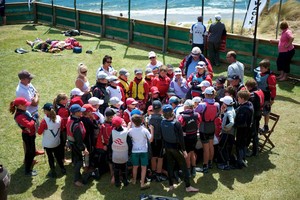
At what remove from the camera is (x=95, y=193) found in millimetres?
7094

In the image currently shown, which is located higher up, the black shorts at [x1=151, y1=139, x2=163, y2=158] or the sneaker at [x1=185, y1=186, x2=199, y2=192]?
the black shorts at [x1=151, y1=139, x2=163, y2=158]

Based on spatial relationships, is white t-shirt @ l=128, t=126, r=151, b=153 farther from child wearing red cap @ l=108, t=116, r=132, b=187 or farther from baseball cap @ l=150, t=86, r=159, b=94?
baseball cap @ l=150, t=86, r=159, b=94

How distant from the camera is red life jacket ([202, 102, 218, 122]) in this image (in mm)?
7495

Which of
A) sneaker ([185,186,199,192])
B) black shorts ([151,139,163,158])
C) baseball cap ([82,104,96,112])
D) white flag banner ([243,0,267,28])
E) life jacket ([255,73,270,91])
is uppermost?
white flag banner ([243,0,267,28])

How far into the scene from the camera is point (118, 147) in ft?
23.1

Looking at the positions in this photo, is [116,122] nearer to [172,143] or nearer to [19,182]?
[172,143]

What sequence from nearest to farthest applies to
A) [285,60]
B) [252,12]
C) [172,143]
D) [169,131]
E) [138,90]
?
[169,131] < [172,143] < [138,90] < [285,60] < [252,12]

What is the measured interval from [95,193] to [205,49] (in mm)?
9480

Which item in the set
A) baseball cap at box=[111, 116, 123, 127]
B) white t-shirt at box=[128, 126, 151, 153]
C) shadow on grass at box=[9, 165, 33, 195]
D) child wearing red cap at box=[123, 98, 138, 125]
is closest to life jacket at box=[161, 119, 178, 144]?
white t-shirt at box=[128, 126, 151, 153]

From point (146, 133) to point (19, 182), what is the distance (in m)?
2.68

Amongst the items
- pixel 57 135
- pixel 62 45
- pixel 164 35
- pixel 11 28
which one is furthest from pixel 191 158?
pixel 11 28

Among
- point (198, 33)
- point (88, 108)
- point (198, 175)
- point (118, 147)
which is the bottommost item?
A: point (198, 175)

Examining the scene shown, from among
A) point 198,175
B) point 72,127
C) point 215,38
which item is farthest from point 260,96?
point 215,38

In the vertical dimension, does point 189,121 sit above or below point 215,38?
below
